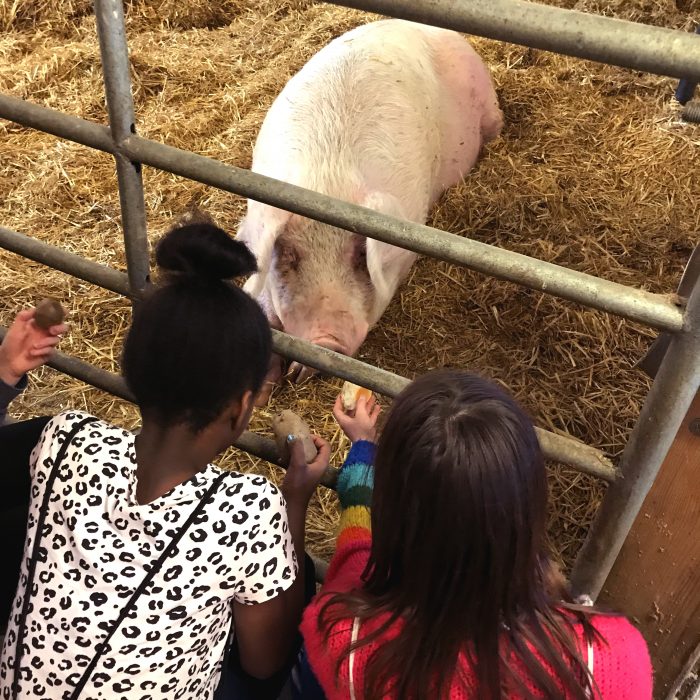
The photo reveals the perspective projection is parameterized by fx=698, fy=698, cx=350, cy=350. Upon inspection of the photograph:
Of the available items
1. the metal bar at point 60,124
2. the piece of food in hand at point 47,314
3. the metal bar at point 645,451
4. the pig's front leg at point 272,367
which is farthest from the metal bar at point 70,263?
the metal bar at point 645,451

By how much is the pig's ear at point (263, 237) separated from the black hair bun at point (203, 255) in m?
1.06

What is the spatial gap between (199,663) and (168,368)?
0.50 meters

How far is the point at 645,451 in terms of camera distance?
3.79ft

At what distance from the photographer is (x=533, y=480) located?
854mm

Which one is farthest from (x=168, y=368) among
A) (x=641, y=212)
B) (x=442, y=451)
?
(x=641, y=212)

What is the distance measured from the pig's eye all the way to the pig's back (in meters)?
0.25

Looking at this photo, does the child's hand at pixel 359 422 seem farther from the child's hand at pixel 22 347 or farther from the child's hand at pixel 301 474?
the child's hand at pixel 22 347

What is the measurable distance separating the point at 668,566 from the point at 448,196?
2.06 metres

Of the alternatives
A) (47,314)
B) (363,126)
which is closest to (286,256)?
(363,126)

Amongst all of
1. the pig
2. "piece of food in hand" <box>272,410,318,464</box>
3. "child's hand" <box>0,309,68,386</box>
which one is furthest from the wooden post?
"child's hand" <box>0,309,68,386</box>

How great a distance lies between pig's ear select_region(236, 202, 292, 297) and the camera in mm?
2205

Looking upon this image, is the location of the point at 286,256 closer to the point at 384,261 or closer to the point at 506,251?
the point at 384,261

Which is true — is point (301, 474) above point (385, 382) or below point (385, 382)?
below

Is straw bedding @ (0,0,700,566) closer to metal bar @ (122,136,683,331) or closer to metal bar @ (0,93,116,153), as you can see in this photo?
metal bar @ (122,136,683,331)
